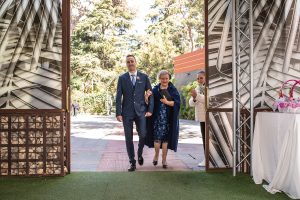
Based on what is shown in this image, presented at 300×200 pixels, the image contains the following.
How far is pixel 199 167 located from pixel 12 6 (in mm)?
3401

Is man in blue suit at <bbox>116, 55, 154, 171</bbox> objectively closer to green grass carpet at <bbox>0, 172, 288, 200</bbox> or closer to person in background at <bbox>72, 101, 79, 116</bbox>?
green grass carpet at <bbox>0, 172, 288, 200</bbox>

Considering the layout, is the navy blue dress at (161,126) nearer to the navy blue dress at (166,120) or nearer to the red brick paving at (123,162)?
the navy blue dress at (166,120)

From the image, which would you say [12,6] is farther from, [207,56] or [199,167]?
[199,167]

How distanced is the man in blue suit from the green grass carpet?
1.83 feet

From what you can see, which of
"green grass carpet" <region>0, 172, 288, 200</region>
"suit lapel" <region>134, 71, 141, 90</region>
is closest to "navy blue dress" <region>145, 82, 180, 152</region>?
"suit lapel" <region>134, 71, 141, 90</region>

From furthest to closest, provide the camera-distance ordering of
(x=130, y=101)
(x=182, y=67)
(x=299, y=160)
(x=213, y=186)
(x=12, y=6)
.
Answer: (x=182, y=67) < (x=130, y=101) < (x=12, y=6) < (x=213, y=186) < (x=299, y=160)

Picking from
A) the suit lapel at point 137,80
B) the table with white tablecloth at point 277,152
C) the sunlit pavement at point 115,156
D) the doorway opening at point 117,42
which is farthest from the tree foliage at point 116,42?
the table with white tablecloth at point 277,152

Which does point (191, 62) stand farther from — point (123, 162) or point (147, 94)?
point (147, 94)

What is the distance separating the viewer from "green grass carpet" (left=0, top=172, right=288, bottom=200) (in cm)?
418

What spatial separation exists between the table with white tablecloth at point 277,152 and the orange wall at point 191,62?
1412 centimetres

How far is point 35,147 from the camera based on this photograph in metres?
5.30

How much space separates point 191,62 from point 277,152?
16540 mm

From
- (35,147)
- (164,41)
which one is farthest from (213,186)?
(164,41)

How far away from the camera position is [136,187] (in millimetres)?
4594
